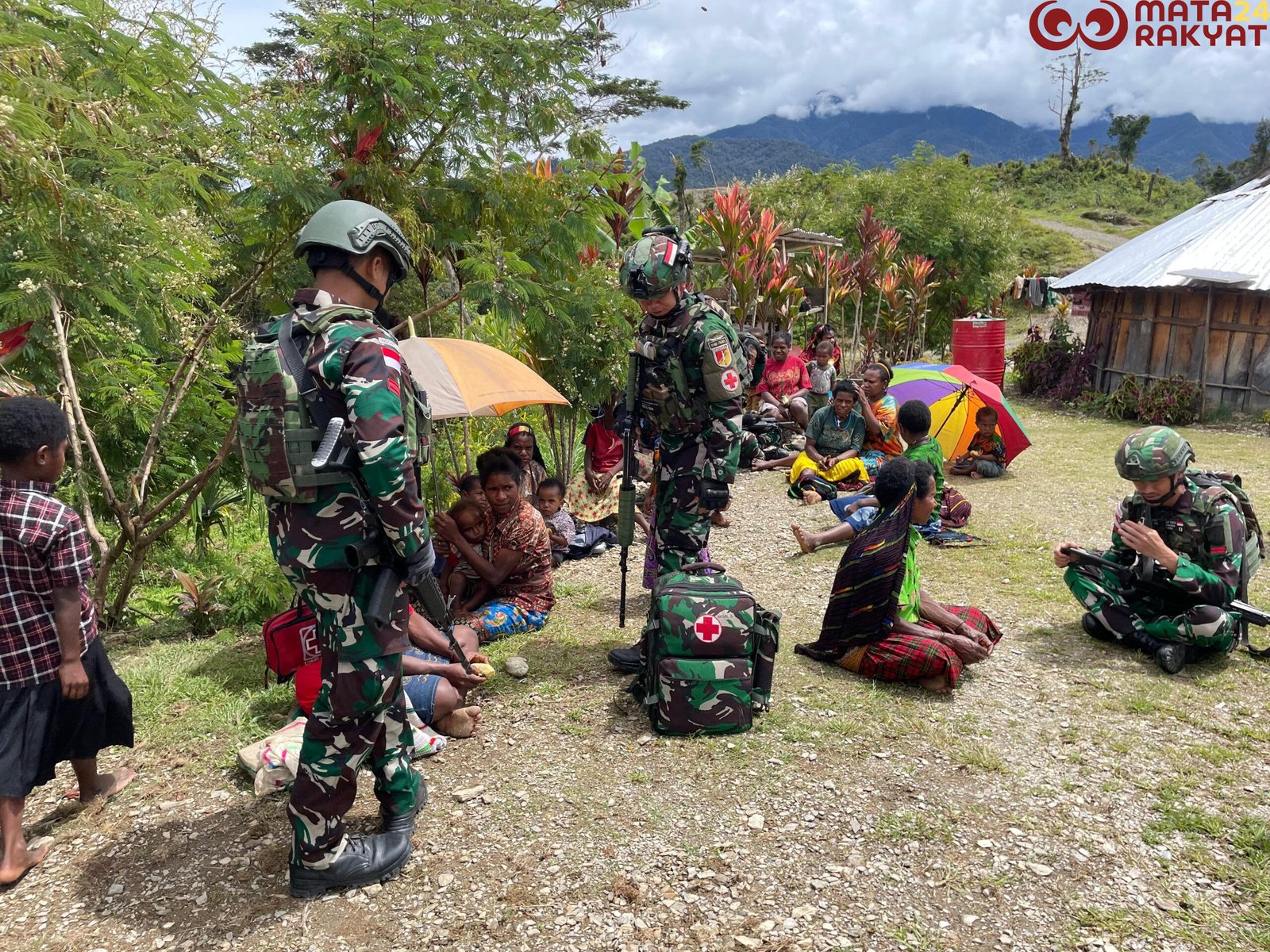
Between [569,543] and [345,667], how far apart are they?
4348 millimetres

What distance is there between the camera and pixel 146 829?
3.45 m

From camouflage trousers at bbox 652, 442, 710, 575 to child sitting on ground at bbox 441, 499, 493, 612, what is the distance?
1.37m

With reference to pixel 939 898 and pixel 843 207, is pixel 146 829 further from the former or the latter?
pixel 843 207

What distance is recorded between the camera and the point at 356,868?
3033 mm

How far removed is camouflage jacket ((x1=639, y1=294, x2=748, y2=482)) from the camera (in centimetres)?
453

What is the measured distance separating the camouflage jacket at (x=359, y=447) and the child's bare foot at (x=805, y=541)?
457 centimetres

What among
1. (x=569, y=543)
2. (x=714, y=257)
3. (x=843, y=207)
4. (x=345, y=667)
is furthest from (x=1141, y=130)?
(x=345, y=667)

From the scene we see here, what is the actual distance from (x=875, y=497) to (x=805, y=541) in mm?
875

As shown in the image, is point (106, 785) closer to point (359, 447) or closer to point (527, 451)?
point (359, 447)

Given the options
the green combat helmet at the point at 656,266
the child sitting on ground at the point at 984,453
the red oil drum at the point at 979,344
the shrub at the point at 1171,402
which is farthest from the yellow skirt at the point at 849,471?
the red oil drum at the point at 979,344

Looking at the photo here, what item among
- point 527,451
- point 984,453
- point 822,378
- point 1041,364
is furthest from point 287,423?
point 1041,364

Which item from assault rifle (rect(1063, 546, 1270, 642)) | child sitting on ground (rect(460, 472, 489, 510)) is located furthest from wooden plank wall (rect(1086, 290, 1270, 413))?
child sitting on ground (rect(460, 472, 489, 510))

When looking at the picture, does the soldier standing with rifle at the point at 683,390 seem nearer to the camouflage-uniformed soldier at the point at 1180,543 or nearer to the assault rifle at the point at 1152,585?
the camouflage-uniformed soldier at the point at 1180,543

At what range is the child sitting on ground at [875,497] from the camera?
6.42 meters
